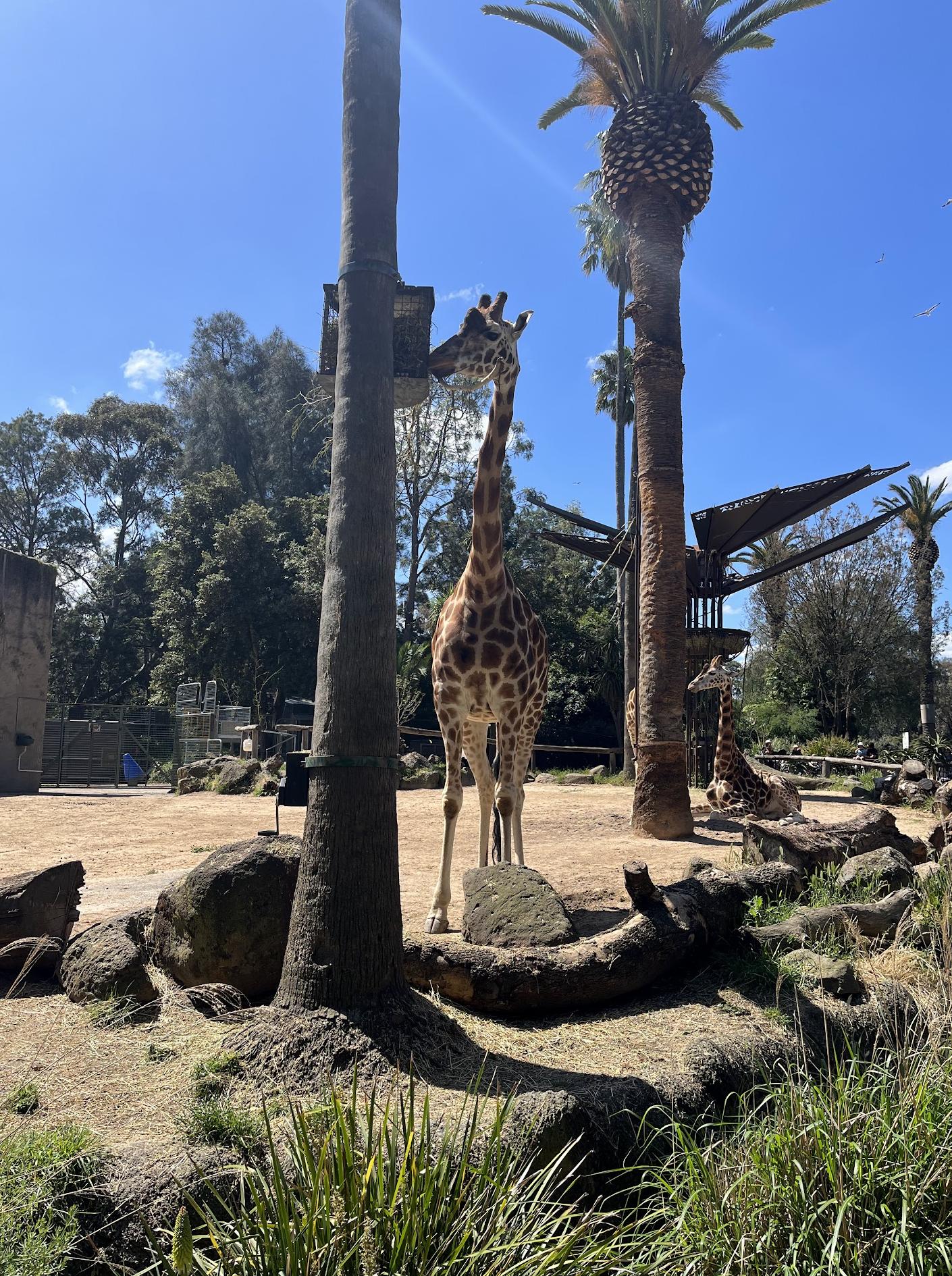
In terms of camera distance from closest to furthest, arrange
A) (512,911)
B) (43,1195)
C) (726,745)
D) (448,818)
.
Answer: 1. (43,1195)
2. (512,911)
3. (448,818)
4. (726,745)

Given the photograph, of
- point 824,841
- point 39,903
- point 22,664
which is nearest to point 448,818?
point 39,903

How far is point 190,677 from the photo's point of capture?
119 feet

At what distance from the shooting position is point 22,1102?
3475 millimetres

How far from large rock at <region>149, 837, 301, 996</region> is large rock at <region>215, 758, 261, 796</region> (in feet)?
46.5

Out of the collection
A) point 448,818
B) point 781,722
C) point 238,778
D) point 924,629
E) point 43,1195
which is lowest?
point 43,1195

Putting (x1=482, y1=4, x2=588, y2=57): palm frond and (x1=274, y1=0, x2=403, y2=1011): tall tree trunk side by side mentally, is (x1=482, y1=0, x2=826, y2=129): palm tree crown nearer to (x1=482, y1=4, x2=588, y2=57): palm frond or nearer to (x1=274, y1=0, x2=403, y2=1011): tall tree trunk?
(x1=482, y1=4, x2=588, y2=57): palm frond

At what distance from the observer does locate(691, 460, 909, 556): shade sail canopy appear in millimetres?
15531

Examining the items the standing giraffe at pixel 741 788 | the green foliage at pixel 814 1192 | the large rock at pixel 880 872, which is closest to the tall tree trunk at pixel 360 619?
the green foliage at pixel 814 1192

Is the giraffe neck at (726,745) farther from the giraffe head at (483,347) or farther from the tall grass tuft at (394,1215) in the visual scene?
the tall grass tuft at (394,1215)

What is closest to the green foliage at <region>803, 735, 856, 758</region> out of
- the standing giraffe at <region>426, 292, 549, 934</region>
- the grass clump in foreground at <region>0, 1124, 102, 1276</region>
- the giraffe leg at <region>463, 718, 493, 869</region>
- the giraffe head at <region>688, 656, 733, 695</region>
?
the giraffe head at <region>688, 656, 733, 695</region>

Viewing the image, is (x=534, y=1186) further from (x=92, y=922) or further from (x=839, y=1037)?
(x=92, y=922)

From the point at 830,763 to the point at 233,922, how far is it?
61.1 ft

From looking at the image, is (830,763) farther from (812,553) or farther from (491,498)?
(491,498)

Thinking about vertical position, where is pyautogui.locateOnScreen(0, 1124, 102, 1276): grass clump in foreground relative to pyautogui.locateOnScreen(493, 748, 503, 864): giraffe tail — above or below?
below
